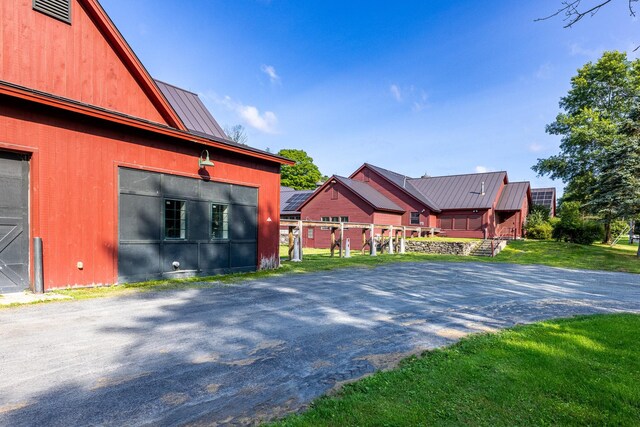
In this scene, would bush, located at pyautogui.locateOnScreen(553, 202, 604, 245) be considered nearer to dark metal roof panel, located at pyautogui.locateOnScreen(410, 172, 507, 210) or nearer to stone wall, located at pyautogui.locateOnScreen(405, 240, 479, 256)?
dark metal roof panel, located at pyautogui.locateOnScreen(410, 172, 507, 210)

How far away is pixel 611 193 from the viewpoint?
65.4 feet

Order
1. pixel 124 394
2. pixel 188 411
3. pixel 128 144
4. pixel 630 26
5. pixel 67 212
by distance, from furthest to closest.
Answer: pixel 128 144 < pixel 67 212 < pixel 630 26 < pixel 124 394 < pixel 188 411

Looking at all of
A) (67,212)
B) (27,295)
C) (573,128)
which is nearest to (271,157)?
(67,212)

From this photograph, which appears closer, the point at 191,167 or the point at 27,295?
the point at 27,295

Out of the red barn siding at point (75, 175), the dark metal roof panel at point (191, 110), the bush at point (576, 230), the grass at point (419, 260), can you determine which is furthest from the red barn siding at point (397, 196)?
the red barn siding at point (75, 175)

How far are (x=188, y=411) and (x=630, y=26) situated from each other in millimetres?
6820

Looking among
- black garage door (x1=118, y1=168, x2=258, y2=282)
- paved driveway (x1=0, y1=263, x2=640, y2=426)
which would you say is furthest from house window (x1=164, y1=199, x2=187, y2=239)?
paved driveway (x1=0, y1=263, x2=640, y2=426)

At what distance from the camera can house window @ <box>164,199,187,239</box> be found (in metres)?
9.81

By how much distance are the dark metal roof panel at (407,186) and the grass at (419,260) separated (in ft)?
25.7

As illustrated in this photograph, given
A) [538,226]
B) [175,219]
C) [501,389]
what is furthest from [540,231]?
[501,389]

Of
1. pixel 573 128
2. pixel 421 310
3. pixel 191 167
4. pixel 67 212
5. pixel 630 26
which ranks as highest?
Answer: pixel 573 128

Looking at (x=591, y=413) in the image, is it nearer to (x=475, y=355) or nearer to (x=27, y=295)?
(x=475, y=355)

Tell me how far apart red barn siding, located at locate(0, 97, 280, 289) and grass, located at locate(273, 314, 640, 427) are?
7495 mm

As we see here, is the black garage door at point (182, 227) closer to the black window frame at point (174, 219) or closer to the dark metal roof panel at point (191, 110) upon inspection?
the black window frame at point (174, 219)
